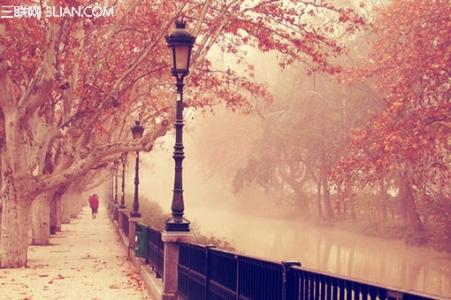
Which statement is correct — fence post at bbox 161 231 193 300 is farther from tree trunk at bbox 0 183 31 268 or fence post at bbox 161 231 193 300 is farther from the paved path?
tree trunk at bbox 0 183 31 268

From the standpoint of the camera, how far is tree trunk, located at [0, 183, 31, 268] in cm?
1883

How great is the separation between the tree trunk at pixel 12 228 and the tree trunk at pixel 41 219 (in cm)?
788

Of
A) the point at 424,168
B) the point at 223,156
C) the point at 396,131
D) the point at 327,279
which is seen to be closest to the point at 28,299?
the point at 327,279

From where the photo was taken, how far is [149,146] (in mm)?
20375

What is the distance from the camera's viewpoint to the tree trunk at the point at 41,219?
27.0 metres

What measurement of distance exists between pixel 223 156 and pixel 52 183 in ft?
156

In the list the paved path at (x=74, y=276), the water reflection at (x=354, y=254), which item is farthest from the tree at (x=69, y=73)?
the water reflection at (x=354, y=254)

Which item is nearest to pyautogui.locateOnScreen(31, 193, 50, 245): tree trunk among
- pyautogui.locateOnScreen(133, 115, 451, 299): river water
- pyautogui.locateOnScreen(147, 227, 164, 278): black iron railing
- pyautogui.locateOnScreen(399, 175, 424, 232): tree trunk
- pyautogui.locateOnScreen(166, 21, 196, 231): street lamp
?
pyautogui.locateOnScreen(133, 115, 451, 299): river water

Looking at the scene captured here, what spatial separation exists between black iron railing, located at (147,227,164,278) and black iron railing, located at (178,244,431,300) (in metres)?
2.60

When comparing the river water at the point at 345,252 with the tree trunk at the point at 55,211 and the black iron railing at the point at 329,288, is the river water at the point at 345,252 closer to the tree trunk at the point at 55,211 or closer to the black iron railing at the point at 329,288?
the black iron railing at the point at 329,288

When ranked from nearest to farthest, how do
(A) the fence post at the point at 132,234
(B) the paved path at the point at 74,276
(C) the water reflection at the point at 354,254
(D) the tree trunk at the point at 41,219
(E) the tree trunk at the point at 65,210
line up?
(B) the paved path at the point at 74,276 < (A) the fence post at the point at 132,234 < (C) the water reflection at the point at 354,254 < (D) the tree trunk at the point at 41,219 < (E) the tree trunk at the point at 65,210

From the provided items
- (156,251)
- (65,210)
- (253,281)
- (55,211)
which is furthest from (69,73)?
(65,210)

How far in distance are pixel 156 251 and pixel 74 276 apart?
3.31 m

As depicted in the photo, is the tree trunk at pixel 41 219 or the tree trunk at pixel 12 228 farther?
the tree trunk at pixel 41 219
